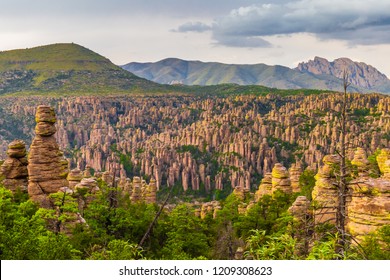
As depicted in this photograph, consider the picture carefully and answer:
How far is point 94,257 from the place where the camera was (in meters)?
21.0

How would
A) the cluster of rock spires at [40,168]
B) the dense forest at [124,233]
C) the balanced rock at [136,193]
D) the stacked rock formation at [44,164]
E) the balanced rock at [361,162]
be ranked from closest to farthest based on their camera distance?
the dense forest at [124,233] → the stacked rock formation at [44,164] → the cluster of rock spires at [40,168] → the balanced rock at [361,162] → the balanced rock at [136,193]

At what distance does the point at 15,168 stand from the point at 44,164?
4.16 m

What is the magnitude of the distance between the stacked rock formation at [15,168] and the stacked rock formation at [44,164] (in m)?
2.25

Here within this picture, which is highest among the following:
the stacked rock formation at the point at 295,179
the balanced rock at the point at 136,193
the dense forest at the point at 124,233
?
the dense forest at the point at 124,233

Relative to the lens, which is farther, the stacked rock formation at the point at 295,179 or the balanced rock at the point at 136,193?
the balanced rock at the point at 136,193

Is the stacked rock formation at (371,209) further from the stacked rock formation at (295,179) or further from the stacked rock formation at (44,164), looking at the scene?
the stacked rock formation at (295,179)

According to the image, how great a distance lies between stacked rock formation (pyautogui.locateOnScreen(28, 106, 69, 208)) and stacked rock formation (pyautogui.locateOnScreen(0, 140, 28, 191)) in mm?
2252

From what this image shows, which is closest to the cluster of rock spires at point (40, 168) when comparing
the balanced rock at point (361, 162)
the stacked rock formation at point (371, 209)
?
the stacked rock formation at point (371, 209)

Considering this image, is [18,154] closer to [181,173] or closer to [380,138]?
[181,173]

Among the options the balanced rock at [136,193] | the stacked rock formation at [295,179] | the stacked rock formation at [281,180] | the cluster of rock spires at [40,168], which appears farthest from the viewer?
the balanced rock at [136,193]

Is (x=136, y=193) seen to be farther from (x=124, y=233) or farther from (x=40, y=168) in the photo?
(x=124, y=233)

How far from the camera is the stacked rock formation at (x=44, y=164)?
45.1m

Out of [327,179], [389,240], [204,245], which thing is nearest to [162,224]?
[204,245]
